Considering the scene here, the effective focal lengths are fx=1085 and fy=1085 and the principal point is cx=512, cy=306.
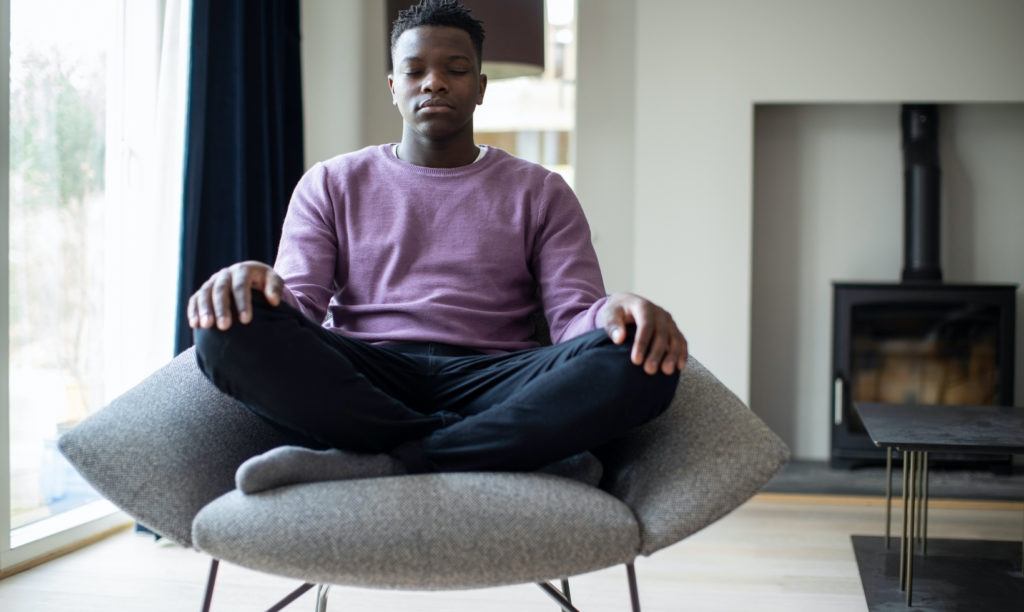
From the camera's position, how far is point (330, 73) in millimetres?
3961

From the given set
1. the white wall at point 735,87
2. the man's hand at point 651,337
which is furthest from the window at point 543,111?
the man's hand at point 651,337

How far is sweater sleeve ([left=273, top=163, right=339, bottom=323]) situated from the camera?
185 centimetres

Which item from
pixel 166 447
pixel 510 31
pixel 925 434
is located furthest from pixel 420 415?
pixel 510 31

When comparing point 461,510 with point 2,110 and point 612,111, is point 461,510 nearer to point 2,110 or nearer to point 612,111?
point 2,110

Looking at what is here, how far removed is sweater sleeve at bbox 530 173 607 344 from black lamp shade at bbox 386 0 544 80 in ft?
4.11

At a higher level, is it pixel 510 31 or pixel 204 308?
pixel 510 31

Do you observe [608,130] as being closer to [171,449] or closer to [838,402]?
[838,402]

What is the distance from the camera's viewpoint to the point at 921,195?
157 inches

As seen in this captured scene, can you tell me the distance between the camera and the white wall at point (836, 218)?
13.6 ft

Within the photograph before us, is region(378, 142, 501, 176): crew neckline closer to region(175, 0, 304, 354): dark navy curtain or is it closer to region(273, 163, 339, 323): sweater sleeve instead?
region(273, 163, 339, 323): sweater sleeve

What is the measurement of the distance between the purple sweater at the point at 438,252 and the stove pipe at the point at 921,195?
241 centimetres

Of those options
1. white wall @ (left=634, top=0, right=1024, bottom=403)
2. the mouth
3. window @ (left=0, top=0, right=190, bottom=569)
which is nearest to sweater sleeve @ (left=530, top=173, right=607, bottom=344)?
the mouth

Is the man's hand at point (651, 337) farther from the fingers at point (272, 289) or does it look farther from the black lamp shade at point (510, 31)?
the black lamp shade at point (510, 31)

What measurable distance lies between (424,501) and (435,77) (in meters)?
0.95
